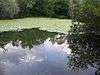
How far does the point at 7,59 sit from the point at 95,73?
19.8 ft

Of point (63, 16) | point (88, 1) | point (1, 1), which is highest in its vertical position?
point (88, 1)

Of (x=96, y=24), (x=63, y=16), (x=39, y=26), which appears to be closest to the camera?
(x=96, y=24)

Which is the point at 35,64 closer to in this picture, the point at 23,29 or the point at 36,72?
the point at 36,72

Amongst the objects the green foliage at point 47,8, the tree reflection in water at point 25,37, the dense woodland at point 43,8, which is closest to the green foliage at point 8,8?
the dense woodland at point 43,8

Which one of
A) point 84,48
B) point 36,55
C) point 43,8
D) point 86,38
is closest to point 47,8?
point 43,8

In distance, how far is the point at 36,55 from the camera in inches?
655

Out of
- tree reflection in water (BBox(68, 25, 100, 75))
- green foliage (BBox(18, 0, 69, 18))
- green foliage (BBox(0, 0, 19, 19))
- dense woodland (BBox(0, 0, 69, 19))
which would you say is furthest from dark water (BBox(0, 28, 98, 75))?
green foliage (BBox(18, 0, 69, 18))

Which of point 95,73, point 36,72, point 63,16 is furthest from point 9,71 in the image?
point 63,16

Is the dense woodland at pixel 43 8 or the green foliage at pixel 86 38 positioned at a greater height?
the green foliage at pixel 86 38

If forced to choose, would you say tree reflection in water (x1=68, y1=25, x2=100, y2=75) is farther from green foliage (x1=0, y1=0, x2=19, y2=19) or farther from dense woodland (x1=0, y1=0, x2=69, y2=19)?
dense woodland (x1=0, y1=0, x2=69, y2=19)

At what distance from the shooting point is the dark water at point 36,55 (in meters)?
13.5

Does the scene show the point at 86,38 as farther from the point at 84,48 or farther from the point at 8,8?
the point at 8,8

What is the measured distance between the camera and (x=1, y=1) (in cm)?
3359

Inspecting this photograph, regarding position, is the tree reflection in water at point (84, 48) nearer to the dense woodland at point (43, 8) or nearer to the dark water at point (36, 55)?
the dark water at point (36, 55)
